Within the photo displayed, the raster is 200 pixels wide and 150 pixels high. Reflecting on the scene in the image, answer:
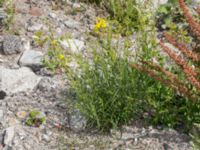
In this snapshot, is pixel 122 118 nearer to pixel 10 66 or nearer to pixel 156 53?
Result: pixel 156 53

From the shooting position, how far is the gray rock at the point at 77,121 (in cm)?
437

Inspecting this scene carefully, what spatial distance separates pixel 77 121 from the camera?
439 cm

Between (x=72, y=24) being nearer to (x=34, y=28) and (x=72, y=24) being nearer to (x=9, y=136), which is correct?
(x=34, y=28)

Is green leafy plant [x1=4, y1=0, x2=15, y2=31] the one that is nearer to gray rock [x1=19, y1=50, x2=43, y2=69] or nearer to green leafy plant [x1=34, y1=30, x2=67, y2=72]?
green leafy plant [x1=34, y1=30, x2=67, y2=72]

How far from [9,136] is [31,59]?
1.18 m

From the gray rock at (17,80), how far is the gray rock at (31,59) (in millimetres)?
116

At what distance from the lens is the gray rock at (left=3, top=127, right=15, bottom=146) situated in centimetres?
421

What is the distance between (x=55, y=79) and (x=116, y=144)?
3.56 feet

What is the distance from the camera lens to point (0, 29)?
5.73 meters

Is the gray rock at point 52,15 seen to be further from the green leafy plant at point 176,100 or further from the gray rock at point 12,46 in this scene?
the green leafy plant at point 176,100

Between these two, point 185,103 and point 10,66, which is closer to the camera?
point 185,103

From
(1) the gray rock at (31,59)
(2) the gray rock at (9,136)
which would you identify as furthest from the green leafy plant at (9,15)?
(2) the gray rock at (9,136)

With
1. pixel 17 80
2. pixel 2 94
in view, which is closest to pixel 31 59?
pixel 17 80

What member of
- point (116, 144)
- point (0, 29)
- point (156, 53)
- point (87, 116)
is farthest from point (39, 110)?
point (0, 29)
